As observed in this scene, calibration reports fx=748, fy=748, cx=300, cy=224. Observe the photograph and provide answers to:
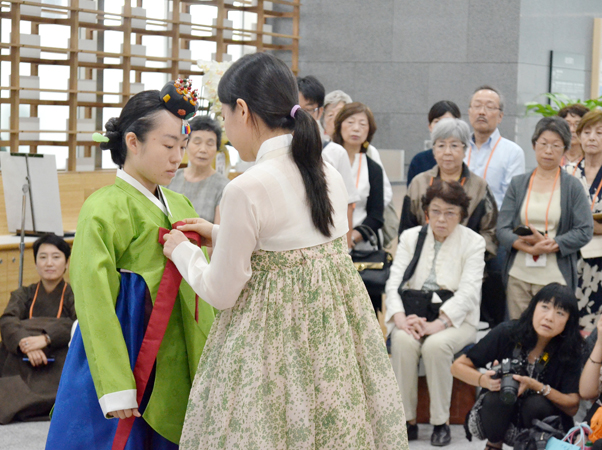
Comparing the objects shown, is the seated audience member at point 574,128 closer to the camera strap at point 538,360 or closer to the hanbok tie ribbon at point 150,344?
the camera strap at point 538,360

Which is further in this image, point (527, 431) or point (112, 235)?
point (527, 431)

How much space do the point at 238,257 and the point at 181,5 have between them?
6.07m

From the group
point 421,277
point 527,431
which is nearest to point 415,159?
point 421,277

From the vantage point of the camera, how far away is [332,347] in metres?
1.49

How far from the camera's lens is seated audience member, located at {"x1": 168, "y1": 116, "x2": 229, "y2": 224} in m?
3.38

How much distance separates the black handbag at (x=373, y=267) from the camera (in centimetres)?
357

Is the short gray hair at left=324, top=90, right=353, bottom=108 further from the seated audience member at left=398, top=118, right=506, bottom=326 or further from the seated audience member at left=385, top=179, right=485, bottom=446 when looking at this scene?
the seated audience member at left=385, top=179, right=485, bottom=446

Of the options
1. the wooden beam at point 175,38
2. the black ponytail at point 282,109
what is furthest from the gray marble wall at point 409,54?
the black ponytail at point 282,109

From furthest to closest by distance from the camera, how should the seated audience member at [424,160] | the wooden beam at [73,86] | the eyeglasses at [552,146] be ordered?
the wooden beam at [73,86]
the seated audience member at [424,160]
the eyeglasses at [552,146]

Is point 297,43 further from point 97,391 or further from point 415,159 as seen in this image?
point 97,391

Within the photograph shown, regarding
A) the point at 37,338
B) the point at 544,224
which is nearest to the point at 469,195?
the point at 544,224

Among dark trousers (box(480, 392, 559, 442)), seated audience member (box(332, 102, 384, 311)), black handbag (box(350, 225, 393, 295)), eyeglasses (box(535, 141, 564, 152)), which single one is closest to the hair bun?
dark trousers (box(480, 392, 559, 442))

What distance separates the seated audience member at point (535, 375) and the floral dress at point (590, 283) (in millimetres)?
745

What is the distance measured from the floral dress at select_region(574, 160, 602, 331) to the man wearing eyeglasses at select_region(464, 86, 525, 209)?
512mm
